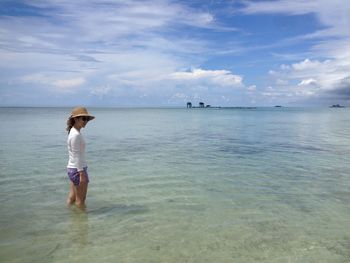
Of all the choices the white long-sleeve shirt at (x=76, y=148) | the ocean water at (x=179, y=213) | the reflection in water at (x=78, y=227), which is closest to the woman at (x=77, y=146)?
the white long-sleeve shirt at (x=76, y=148)

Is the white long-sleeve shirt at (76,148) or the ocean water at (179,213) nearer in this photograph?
the ocean water at (179,213)

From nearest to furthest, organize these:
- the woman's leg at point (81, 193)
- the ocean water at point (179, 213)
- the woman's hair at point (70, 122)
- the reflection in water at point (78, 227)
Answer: the ocean water at point (179, 213) → the reflection in water at point (78, 227) → the woman's hair at point (70, 122) → the woman's leg at point (81, 193)

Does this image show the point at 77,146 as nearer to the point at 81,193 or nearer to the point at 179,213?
the point at 81,193

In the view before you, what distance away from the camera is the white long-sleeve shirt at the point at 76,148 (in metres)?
8.30

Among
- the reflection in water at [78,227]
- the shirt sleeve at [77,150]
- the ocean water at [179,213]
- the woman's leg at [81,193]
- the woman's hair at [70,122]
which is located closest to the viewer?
the ocean water at [179,213]

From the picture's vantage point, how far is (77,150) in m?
8.39

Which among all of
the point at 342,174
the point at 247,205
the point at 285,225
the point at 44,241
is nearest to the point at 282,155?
the point at 342,174

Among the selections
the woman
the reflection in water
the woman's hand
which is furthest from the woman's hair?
the reflection in water

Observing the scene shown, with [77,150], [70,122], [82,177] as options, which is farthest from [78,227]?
[70,122]

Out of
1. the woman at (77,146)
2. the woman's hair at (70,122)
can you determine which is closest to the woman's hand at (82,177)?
the woman at (77,146)

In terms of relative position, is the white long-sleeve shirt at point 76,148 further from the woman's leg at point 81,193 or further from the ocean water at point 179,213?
the ocean water at point 179,213

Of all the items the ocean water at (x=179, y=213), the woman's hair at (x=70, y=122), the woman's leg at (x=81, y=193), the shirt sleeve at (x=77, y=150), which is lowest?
the ocean water at (x=179, y=213)

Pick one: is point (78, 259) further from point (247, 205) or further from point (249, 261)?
point (247, 205)

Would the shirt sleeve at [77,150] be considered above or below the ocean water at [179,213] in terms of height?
above
